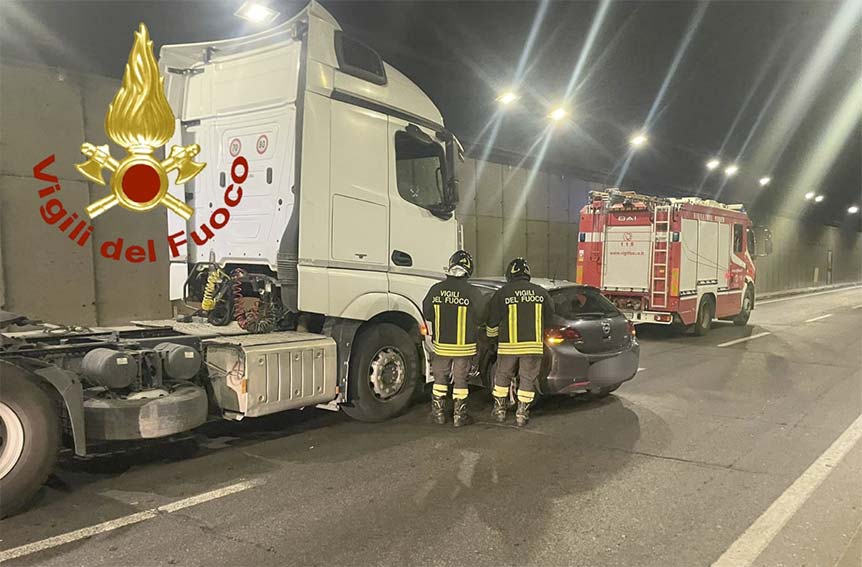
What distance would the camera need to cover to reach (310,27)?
5.60 metres

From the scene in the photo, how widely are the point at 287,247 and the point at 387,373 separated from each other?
1.69 metres

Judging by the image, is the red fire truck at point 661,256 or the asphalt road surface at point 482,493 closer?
the asphalt road surface at point 482,493

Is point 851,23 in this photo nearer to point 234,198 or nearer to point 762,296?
point 234,198

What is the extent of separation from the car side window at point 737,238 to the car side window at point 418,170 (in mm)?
11374

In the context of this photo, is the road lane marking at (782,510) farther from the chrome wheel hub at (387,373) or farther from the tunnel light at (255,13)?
the tunnel light at (255,13)

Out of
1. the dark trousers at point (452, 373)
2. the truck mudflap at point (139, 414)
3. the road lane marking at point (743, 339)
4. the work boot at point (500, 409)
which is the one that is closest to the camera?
the truck mudflap at point (139, 414)

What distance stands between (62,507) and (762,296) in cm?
3234

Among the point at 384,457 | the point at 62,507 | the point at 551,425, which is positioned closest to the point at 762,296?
the point at 551,425

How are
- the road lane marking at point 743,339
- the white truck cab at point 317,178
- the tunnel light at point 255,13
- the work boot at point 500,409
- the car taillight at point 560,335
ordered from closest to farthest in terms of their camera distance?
the white truck cab at point 317,178, the work boot at point 500,409, the car taillight at point 560,335, the tunnel light at point 255,13, the road lane marking at point 743,339

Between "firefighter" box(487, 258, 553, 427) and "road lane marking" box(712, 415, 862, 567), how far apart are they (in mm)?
2432

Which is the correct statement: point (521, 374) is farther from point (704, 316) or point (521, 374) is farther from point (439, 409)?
point (704, 316)

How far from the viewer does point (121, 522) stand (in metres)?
3.91

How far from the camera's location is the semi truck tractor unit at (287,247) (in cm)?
490

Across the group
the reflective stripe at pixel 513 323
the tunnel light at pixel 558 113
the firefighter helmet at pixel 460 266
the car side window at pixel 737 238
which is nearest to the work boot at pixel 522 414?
the reflective stripe at pixel 513 323
